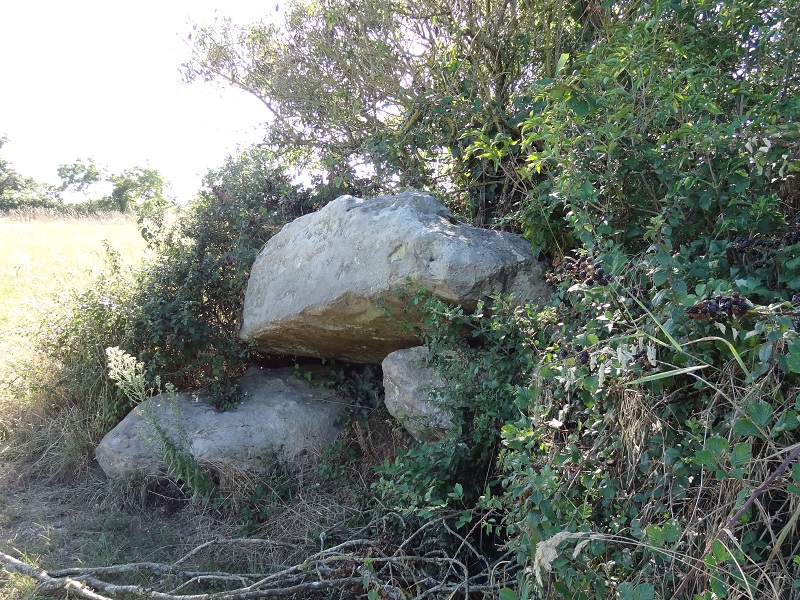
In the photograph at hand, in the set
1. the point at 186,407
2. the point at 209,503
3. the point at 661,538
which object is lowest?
the point at 209,503

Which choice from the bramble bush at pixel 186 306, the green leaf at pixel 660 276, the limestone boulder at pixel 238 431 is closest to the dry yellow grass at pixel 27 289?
the bramble bush at pixel 186 306

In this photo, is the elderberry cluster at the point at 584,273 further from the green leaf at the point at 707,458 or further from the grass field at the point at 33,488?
the grass field at the point at 33,488

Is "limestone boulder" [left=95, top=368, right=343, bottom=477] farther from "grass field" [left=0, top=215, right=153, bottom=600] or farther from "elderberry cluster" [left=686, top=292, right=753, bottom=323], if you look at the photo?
"elderberry cluster" [left=686, top=292, right=753, bottom=323]

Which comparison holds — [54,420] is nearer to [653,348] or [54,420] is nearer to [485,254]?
[485,254]

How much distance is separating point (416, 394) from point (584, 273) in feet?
5.01

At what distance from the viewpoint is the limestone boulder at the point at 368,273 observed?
373 centimetres

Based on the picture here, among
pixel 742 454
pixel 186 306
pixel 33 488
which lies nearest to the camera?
pixel 742 454

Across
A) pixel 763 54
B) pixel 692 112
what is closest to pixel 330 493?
pixel 692 112

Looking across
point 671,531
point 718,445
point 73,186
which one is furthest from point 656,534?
point 73,186

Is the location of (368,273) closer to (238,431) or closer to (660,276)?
(238,431)

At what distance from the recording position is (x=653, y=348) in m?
1.95

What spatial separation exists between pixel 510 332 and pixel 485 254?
22.4 inches

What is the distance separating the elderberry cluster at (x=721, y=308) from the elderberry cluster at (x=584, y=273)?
54 cm

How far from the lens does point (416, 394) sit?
3.89 m
